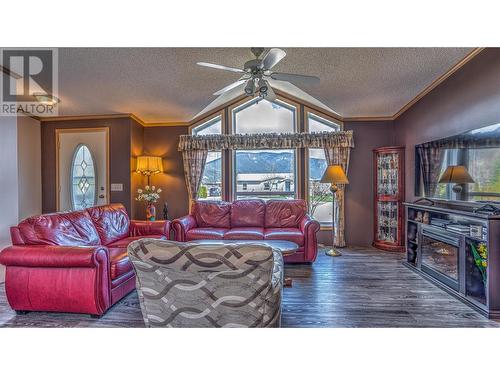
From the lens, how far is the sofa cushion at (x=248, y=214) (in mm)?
4484

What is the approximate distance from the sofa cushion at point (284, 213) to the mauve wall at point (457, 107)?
188 cm

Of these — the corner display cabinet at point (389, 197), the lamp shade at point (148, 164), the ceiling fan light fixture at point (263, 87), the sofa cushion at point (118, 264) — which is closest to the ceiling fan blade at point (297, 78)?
the ceiling fan light fixture at point (263, 87)

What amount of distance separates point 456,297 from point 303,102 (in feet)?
12.6

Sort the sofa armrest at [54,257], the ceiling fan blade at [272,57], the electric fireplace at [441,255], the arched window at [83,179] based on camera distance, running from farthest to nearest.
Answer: the arched window at [83,179] → the electric fireplace at [441,255] → the ceiling fan blade at [272,57] → the sofa armrest at [54,257]

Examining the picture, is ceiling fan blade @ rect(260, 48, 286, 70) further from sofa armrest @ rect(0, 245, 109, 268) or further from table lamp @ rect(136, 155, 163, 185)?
table lamp @ rect(136, 155, 163, 185)

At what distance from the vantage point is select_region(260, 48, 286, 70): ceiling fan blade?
92.7 inches

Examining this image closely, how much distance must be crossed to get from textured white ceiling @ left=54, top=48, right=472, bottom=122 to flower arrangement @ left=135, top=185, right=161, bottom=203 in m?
1.46

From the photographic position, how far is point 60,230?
8.59ft

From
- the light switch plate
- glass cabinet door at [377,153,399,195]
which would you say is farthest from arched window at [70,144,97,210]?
glass cabinet door at [377,153,399,195]

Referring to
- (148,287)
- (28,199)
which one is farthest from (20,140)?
(148,287)

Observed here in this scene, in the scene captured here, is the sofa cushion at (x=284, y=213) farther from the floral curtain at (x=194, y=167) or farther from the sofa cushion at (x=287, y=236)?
the floral curtain at (x=194, y=167)

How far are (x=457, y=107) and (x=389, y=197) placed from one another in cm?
181
